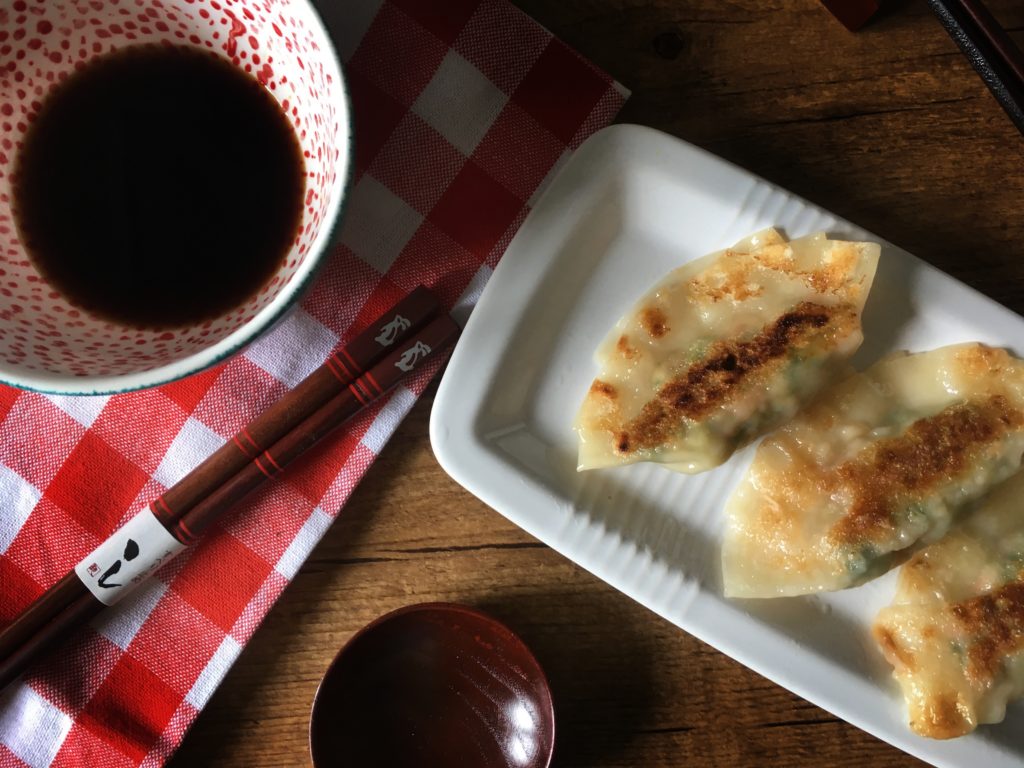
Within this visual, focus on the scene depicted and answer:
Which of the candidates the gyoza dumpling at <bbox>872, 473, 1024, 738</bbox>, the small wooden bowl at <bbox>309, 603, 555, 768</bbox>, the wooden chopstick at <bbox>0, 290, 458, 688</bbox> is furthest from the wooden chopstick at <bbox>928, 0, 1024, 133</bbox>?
the small wooden bowl at <bbox>309, 603, 555, 768</bbox>

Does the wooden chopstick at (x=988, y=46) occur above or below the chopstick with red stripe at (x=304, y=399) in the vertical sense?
above

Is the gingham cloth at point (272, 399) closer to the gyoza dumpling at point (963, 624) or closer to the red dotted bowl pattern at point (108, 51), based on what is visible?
the red dotted bowl pattern at point (108, 51)

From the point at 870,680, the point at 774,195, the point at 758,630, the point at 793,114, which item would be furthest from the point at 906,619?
the point at 793,114

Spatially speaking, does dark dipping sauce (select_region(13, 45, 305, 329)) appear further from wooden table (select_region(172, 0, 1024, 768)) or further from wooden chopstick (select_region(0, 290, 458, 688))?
wooden table (select_region(172, 0, 1024, 768))

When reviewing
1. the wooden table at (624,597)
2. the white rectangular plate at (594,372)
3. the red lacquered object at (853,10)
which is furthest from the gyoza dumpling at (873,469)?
the red lacquered object at (853,10)

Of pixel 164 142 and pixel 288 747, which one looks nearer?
pixel 164 142

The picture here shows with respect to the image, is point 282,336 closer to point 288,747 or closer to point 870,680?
point 288,747

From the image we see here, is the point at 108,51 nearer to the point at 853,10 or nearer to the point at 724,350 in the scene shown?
the point at 724,350
